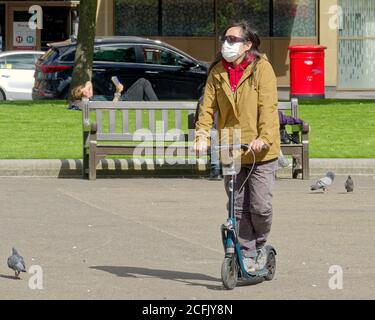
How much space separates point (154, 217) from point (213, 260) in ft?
8.39

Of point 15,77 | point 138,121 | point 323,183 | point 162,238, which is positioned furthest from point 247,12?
point 162,238

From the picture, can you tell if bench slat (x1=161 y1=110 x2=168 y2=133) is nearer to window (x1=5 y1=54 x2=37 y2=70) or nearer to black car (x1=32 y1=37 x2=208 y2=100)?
black car (x1=32 y1=37 x2=208 y2=100)

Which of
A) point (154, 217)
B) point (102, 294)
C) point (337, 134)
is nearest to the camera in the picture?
point (102, 294)

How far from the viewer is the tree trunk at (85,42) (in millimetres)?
22641

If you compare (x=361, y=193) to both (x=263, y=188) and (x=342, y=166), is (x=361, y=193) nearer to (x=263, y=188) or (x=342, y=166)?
(x=342, y=166)

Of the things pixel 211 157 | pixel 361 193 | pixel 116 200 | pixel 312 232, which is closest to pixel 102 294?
pixel 312 232

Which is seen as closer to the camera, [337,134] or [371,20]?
[337,134]

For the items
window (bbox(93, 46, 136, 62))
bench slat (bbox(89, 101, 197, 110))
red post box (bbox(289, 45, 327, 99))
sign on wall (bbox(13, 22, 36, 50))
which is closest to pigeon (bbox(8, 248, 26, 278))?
bench slat (bbox(89, 101, 197, 110))

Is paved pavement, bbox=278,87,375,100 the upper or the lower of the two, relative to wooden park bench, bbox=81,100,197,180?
lower

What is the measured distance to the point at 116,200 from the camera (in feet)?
45.0

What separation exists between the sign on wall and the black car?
42.4 ft

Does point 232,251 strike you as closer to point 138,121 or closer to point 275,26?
point 138,121

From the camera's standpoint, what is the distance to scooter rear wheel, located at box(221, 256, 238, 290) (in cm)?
848

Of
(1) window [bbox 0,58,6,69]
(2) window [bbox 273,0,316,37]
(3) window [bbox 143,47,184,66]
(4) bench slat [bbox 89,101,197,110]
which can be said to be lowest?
(4) bench slat [bbox 89,101,197,110]
